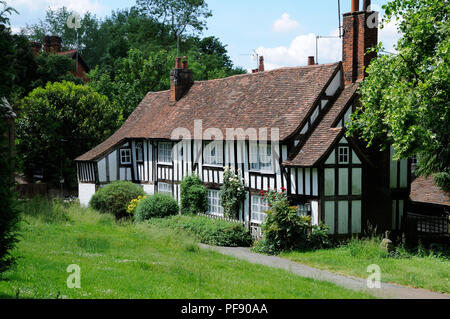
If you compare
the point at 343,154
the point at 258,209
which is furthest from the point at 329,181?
the point at 258,209

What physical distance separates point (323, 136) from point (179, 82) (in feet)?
41.5

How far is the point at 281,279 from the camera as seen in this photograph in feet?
41.4

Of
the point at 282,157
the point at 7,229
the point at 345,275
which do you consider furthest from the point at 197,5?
the point at 7,229

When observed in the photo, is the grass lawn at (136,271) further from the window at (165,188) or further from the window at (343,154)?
the window at (165,188)

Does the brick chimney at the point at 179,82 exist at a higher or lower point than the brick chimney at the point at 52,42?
lower

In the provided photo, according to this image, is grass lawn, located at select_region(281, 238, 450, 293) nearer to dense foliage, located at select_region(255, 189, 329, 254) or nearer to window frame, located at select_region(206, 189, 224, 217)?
dense foliage, located at select_region(255, 189, 329, 254)

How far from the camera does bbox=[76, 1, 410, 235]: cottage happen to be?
19.0 meters

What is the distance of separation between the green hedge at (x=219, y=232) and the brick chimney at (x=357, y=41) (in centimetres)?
769

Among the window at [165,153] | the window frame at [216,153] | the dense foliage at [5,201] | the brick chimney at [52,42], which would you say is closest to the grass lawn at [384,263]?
the window frame at [216,153]

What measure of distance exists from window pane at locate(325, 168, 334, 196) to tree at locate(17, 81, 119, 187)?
20.8 m

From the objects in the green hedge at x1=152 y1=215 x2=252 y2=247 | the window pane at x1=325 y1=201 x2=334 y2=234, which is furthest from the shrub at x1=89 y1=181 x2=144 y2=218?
the window pane at x1=325 y1=201 x2=334 y2=234

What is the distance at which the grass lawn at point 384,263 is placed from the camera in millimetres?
13833

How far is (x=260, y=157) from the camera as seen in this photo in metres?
21.2
